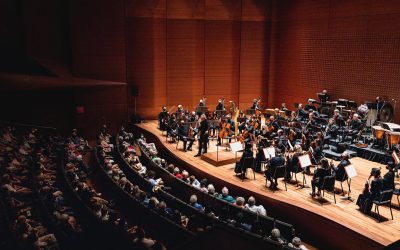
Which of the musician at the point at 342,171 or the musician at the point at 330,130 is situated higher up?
the musician at the point at 330,130

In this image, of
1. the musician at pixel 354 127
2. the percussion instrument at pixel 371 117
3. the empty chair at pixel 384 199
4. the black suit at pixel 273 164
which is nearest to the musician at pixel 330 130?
the musician at pixel 354 127

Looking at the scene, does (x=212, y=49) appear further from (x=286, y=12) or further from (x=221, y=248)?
(x=221, y=248)

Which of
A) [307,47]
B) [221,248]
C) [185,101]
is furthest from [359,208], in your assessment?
[185,101]

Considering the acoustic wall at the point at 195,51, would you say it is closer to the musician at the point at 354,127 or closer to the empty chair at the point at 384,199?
the musician at the point at 354,127

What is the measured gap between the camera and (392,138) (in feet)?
30.2

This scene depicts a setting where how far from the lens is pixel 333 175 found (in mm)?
7527

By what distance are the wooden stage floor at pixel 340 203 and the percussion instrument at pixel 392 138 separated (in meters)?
0.69

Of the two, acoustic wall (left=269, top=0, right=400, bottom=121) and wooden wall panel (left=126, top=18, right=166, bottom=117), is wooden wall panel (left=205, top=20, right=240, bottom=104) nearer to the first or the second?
acoustic wall (left=269, top=0, right=400, bottom=121)

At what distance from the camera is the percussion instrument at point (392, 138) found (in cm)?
904

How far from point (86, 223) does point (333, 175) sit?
15.9ft

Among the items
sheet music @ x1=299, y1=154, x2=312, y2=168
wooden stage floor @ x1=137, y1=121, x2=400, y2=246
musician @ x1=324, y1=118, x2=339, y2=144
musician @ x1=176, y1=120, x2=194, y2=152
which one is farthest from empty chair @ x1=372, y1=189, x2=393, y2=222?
musician @ x1=176, y1=120, x2=194, y2=152

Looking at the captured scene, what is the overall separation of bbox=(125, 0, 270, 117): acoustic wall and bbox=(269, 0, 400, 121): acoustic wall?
0.88 meters

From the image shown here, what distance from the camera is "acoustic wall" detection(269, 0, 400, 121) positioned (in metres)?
12.0

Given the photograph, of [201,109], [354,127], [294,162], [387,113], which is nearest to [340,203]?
[294,162]
